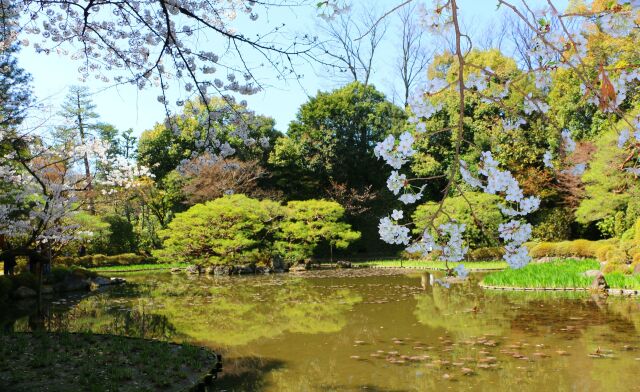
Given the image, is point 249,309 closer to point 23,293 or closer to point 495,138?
point 23,293

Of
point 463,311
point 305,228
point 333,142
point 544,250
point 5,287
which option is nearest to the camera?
point 463,311

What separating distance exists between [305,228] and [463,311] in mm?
8579

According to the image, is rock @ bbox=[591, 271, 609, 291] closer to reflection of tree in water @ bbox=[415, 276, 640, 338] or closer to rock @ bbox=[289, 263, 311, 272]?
reflection of tree in water @ bbox=[415, 276, 640, 338]

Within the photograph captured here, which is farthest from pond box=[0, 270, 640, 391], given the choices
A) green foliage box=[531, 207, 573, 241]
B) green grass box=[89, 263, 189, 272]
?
green foliage box=[531, 207, 573, 241]

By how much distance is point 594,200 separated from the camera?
41.9 ft

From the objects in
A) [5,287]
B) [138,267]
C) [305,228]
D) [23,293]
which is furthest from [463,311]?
[138,267]

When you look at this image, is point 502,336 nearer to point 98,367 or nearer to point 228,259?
point 98,367

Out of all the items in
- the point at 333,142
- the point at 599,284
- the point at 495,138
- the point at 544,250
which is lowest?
the point at 599,284

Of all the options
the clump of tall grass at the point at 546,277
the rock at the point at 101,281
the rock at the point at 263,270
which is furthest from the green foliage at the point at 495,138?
the rock at the point at 101,281

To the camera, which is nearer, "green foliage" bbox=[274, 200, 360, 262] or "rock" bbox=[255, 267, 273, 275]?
"rock" bbox=[255, 267, 273, 275]

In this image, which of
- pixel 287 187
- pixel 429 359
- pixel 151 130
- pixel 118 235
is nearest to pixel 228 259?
pixel 287 187

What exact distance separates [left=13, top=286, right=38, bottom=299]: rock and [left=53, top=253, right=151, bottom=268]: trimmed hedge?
653 cm

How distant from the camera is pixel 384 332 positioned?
5.70 meters

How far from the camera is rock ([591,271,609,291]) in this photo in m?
8.23
